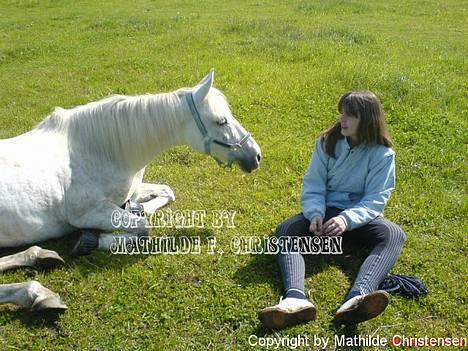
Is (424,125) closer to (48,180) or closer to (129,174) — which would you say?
(129,174)

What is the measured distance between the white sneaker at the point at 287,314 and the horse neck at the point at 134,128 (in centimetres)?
195

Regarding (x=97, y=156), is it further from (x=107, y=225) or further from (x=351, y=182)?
(x=351, y=182)

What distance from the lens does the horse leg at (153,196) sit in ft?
17.4

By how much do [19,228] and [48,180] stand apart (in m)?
0.51

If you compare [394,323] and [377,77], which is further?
[377,77]

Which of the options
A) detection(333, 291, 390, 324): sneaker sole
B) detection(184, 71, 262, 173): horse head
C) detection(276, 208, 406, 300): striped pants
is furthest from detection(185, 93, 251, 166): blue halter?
detection(333, 291, 390, 324): sneaker sole

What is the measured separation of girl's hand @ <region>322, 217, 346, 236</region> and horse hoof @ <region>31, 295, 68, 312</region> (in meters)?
2.20

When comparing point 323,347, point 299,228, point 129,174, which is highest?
point 129,174

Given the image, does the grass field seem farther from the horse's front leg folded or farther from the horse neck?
the horse neck

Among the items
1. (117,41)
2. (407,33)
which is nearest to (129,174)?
(117,41)

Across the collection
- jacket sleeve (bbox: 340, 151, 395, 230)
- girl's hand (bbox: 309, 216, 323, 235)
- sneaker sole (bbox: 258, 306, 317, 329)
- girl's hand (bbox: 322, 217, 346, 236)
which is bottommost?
sneaker sole (bbox: 258, 306, 317, 329)

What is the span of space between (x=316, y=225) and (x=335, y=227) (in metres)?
0.21

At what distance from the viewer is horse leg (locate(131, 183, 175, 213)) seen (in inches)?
209

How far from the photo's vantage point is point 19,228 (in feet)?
14.6
